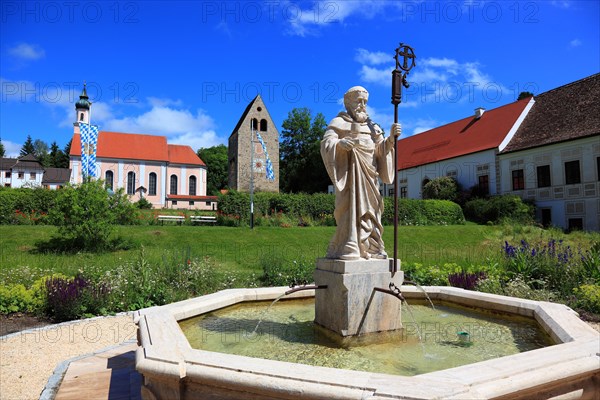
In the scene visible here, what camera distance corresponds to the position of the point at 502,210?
81.2 feet

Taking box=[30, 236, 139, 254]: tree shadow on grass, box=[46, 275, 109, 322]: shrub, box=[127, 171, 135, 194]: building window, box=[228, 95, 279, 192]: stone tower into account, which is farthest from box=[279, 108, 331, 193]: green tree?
box=[46, 275, 109, 322]: shrub

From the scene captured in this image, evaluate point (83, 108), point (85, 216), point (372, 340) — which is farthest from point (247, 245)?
point (83, 108)

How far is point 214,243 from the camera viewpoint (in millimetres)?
16406

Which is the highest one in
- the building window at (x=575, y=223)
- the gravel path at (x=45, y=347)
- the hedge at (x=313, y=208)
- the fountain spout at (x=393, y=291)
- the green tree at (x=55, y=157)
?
the green tree at (x=55, y=157)

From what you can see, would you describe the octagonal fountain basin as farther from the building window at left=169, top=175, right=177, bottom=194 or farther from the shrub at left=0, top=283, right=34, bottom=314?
the building window at left=169, top=175, right=177, bottom=194

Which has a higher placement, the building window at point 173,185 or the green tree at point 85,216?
the building window at point 173,185

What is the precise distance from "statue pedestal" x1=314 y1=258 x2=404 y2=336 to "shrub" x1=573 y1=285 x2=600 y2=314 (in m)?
5.13

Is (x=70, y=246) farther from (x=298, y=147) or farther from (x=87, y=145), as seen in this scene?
(x=298, y=147)

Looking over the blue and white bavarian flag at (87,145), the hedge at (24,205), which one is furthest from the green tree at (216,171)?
the hedge at (24,205)

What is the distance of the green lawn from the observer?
12.7 meters

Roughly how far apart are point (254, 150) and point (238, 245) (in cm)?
2865

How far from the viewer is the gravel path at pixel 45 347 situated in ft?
15.0

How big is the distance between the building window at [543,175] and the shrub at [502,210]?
184cm

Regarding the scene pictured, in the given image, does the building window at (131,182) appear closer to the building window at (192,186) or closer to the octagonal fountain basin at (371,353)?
the building window at (192,186)
